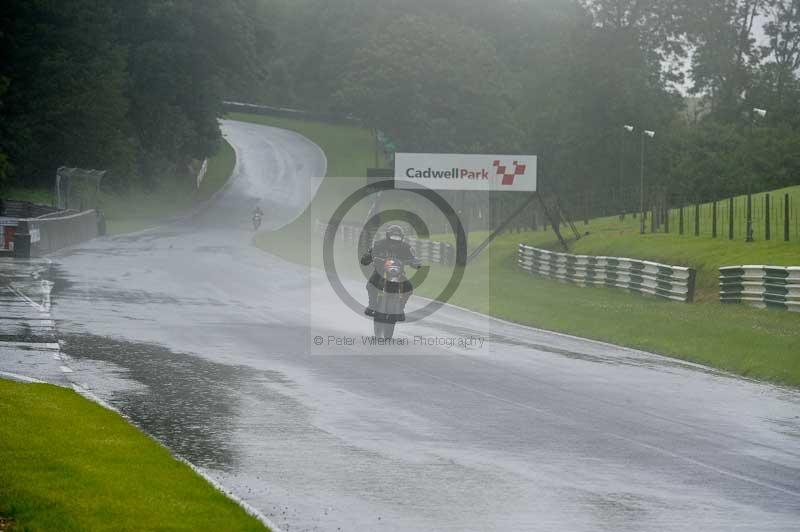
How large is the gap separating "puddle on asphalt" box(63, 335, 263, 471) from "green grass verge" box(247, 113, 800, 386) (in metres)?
8.93

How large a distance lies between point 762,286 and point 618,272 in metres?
7.77

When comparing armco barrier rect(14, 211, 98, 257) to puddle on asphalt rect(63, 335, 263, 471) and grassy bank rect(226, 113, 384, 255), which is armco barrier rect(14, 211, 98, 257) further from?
puddle on asphalt rect(63, 335, 263, 471)

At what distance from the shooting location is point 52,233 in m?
46.4

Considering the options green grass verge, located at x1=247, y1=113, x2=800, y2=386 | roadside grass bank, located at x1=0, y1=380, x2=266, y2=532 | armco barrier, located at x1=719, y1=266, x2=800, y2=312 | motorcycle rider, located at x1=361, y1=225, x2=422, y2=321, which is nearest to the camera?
roadside grass bank, located at x1=0, y1=380, x2=266, y2=532

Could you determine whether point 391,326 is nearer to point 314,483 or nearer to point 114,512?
point 314,483

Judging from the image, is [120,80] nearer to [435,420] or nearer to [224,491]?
[435,420]

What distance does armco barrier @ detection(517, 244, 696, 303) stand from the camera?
104ft

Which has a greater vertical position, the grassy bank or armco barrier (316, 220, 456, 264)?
the grassy bank

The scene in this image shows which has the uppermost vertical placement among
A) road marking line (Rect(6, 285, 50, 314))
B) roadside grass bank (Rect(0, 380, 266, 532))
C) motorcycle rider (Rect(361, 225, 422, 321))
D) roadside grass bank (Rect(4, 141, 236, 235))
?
roadside grass bank (Rect(4, 141, 236, 235))

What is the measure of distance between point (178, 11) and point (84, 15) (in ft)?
32.3

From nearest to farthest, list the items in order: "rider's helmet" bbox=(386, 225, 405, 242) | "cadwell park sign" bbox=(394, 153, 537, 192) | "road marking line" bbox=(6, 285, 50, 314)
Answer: "rider's helmet" bbox=(386, 225, 405, 242) → "road marking line" bbox=(6, 285, 50, 314) → "cadwell park sign" bbox=(394, 153, 537, 192)

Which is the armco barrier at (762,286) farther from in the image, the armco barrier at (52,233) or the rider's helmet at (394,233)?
the armco barrier at (52,233)

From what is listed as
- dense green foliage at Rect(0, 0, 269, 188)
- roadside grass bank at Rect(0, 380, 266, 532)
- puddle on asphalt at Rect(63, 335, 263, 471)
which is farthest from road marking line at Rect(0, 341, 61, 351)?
dense green foliage at Rect(0, 0, 269, 188)

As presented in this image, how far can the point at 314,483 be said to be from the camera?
1012 cm
